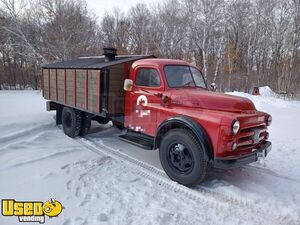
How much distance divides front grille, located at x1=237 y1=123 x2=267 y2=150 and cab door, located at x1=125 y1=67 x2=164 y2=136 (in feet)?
5.40

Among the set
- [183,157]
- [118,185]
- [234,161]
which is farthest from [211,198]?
[118,185]

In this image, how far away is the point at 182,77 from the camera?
5.57 meters

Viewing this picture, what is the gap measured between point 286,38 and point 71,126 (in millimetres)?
23069

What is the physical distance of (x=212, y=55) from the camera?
31.0 metres

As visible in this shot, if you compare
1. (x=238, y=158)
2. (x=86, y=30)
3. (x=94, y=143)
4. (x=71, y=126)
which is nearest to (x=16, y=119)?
(x=71, y=126)

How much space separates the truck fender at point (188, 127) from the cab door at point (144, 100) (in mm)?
329

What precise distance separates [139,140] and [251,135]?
2244mm

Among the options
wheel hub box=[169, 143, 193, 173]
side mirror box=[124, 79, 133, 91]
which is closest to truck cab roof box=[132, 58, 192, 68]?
side mirror box=[124, 79, 133, 91]

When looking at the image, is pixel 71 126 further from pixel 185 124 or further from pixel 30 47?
pixel 30 47

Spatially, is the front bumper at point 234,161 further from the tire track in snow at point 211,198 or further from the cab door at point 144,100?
the cab door at point 144,100

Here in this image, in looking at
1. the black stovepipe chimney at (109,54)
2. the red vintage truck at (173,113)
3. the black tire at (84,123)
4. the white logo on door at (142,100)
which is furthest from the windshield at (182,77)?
the black tire at (84,123)

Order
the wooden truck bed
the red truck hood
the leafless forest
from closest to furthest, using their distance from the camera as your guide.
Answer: the red truck hood, the wooden truck bed, the leafless forest

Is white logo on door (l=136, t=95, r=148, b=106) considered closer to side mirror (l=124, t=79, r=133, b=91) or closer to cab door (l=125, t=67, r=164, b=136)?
cab door (l=125, t=67, r=164, b=136)

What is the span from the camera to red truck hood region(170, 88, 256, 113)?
4504 millimetres
